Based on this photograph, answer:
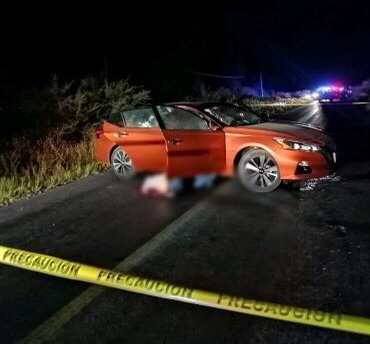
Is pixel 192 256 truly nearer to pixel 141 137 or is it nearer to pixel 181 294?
pixel 181 294

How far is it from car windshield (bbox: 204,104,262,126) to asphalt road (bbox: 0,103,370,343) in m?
1.06

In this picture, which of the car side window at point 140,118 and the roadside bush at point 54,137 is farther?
the roadside bush at point 54,137

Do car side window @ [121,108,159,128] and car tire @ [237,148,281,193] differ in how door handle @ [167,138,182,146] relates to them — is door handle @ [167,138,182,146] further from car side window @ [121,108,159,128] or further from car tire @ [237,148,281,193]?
car tire @ [237,148,281,193]

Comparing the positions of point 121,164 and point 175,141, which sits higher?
point 175,141

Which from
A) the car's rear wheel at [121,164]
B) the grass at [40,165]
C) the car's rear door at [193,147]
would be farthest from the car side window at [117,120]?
the grass at [40,165]

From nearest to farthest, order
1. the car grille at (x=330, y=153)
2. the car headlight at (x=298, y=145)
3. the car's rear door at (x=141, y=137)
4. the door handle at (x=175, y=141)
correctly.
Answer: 1. the car headlight at (x=298, y=145)
2. the car grille at (x=330, y=153)
3. the door handle at (x=175, y=141)
4. the car's rear door at (x=141, y=137)

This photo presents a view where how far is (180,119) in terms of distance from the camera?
26.4 ft

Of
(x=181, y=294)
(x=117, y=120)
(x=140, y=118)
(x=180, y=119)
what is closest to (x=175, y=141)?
(x=180, y=119)

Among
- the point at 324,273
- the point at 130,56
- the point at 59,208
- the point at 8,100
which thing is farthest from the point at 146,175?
the point at 130,56

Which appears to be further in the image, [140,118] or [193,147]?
[140,118]

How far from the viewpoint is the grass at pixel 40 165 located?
8305 mm

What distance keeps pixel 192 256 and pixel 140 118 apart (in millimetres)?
4100

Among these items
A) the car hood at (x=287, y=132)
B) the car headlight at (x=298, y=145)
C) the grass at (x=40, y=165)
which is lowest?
the grass at (x=40, y=165)

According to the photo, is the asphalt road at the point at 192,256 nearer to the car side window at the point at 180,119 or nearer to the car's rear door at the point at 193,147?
the car's rear door at the point at 193,147
